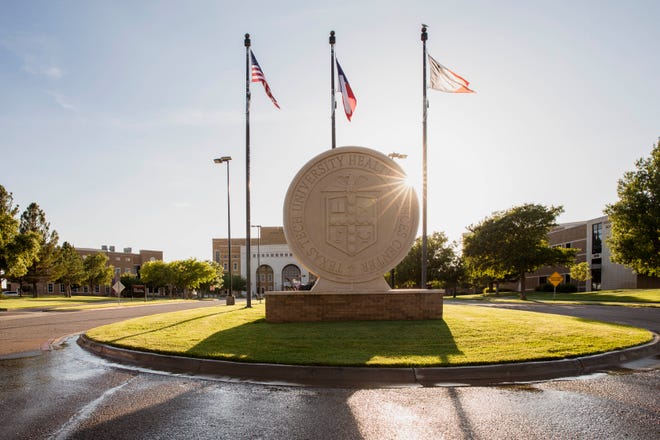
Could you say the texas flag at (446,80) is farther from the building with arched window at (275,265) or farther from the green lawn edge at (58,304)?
the building with arched window at (275,265)

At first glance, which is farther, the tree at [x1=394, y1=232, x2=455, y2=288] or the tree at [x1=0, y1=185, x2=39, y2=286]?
the tree at [x1=394, y1=232, x2=455, y2=288]

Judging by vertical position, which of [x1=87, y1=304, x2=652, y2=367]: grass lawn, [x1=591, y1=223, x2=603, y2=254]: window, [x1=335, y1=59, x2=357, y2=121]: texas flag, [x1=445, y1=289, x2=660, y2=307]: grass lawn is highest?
[x1=335, y1=59, x2=357, y2=121]: texas flag

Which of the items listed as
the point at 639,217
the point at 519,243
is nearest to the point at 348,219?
the point at 639,217

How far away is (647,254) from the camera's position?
28000mm

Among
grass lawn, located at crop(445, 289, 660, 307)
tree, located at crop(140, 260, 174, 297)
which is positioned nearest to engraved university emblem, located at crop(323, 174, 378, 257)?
grass lawn, located at crop(445, 289, 660, 307)

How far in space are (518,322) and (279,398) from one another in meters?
8.33

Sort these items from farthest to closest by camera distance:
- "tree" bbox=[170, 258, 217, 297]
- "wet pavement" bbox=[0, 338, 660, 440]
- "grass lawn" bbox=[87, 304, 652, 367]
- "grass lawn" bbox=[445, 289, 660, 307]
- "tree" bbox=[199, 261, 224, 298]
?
"tree" bbox=[199, 261, 224, 298], "tree" bbox=[170, 258, 217, 297], "grass lawn" bbox=[445, 289, 660, 307], "grass lawn" bbox=[87, 304, 652, 367], "wet pavement" bbox=[0, 338, 660, 440]

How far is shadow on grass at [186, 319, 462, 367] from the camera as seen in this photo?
24.9 feet

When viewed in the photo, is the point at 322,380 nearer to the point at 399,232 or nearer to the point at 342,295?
the point at 342,295

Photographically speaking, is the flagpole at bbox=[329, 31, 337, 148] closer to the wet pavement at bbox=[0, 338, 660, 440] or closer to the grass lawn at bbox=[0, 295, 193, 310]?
the wet pavement at bbox=[0, 338, 660, 440]

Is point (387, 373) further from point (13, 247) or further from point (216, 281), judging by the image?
point (216, 281)

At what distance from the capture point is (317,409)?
538 cm

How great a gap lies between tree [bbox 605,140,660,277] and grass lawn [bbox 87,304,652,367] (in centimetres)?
2073

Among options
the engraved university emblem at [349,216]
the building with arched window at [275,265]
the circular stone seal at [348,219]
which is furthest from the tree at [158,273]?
the engraved university emblem at [349,216]
